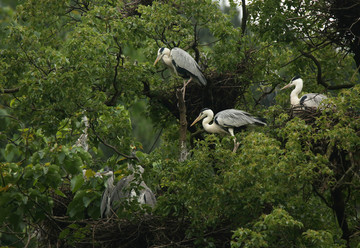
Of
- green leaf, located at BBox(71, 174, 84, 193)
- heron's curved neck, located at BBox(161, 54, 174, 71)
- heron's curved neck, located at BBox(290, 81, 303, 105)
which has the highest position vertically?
heron's curved neck, located at BBox(290, 81, 303, 105)

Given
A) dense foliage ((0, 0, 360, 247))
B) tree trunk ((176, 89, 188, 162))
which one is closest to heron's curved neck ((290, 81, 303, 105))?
dense foliage ((0, 0, 360, 247))

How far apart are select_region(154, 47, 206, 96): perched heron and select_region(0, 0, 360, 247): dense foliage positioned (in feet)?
0.69

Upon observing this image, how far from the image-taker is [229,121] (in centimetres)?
841

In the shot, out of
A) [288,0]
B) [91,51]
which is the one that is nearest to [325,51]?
[288,0]

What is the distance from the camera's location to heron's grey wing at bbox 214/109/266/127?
827cm

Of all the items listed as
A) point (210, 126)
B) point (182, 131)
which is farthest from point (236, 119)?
point (182, 131)

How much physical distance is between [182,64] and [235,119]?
1221 millimetres

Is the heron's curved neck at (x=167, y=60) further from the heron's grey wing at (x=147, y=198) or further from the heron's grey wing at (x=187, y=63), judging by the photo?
the heron's grey wing at (x=147, y=198)

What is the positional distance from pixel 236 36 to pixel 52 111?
10.5 feet

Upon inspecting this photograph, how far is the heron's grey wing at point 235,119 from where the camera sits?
27.1ft

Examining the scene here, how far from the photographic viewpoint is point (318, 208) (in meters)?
5.80

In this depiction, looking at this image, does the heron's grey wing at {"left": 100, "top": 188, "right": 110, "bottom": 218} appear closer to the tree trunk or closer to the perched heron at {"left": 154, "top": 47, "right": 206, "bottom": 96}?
the tree trunk

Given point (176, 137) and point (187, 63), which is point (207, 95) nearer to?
point (187, 63)

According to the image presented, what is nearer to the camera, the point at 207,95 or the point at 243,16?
the point at 207,95
